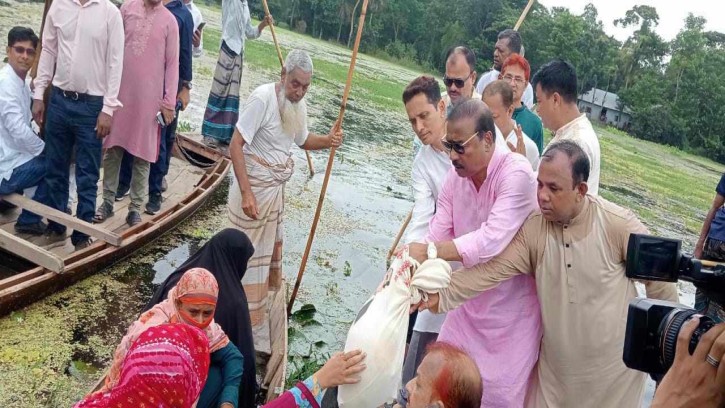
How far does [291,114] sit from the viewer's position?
4398 millimetres

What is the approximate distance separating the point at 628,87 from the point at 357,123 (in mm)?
41301

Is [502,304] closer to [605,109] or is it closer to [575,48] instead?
[575,48]

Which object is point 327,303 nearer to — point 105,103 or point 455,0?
point 105,103

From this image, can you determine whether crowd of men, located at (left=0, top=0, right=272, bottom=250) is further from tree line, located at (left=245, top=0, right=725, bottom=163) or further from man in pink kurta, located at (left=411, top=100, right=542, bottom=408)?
tree line, located at (left=245, top=0, right=725, bottom=163)

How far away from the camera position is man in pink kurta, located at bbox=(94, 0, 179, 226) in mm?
5414

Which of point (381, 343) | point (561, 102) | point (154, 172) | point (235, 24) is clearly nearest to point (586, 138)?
point (561, 102)

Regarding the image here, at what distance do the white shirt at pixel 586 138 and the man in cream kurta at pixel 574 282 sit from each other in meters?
0.67

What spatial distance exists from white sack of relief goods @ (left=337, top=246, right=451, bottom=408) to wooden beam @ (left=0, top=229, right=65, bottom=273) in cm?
286

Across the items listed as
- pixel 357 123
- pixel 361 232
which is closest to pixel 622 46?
pixel 357 123

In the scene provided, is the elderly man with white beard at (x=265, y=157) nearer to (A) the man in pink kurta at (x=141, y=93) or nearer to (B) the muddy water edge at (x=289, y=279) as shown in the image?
(B) the muddy water edge at (x=289, y=279)

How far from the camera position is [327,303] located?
605 cm

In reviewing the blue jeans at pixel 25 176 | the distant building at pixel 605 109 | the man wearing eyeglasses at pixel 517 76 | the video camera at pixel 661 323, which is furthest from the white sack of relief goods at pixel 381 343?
the distant building at pixel 605 109

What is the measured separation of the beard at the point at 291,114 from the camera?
170 inches

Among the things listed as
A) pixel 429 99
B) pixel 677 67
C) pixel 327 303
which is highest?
pixel 677 67
